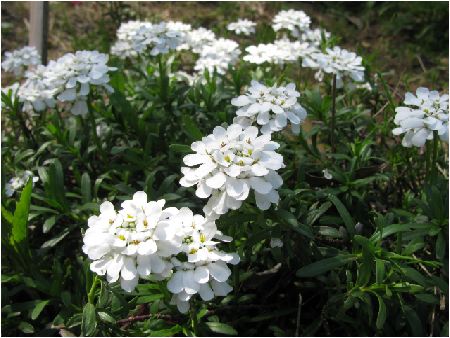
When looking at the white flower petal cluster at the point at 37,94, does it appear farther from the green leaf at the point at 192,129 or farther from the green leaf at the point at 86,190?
the green leaf at the point at 192,129

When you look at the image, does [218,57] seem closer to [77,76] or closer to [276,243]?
[77,76]

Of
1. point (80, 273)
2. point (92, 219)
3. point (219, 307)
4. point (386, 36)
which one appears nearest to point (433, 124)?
point (219, 307)

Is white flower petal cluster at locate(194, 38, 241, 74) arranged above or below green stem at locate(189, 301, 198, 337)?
above

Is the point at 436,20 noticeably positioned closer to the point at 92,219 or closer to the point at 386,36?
the point at 386,36

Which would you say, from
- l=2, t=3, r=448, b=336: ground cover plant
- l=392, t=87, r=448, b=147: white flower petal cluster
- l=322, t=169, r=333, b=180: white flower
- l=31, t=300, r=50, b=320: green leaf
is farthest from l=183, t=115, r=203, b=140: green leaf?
l=31, t=300, r=50, b=320: green leaf

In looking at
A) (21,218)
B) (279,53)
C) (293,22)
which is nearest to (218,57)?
(279,53)

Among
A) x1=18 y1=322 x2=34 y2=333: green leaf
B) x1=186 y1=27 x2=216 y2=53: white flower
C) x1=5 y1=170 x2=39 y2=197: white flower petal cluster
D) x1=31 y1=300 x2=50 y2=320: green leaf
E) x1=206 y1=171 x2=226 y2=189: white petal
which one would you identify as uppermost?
x1=206 y1=171 x2=226 y2=189: white petal

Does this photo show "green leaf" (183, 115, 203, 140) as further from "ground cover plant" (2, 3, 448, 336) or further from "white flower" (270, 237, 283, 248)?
"white flower" (270, 237, 283, 248)
